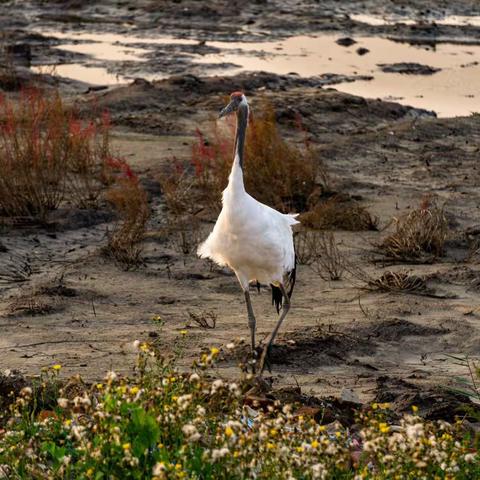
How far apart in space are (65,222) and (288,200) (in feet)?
6.94

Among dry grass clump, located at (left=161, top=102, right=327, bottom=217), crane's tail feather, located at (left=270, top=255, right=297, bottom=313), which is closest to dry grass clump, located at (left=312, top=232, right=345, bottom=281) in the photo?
dry grass clump, located at (left=161, top=102, right=327, bottom=217)

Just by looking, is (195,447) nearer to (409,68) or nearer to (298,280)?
(298,280)

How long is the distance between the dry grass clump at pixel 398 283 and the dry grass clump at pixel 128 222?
1.97 metres

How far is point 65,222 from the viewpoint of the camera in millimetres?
10312

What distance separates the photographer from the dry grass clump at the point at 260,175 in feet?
34.9

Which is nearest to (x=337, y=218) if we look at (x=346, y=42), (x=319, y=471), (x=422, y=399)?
(x=422, y=399)

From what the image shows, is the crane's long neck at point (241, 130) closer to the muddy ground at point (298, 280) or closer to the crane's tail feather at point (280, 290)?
the crane's tail feather at point (280, 290)

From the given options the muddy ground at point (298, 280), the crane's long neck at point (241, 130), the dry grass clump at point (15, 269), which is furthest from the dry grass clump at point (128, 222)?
the crane's long neck at point (241, 130)

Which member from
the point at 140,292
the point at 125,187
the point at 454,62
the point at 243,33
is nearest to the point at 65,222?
the point at 125,187

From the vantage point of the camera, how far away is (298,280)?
934 cm

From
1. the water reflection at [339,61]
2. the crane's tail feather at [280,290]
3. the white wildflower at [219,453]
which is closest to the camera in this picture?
the white wildflower at [219,453]

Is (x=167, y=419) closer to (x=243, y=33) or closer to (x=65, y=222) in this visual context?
(x=65, y=222)

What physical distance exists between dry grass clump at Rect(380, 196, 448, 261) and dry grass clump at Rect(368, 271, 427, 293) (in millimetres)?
652

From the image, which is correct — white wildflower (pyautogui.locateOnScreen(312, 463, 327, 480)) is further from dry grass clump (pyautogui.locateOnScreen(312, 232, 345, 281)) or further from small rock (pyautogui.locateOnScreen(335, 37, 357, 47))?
small rock (pyautogui.locateOnScreen(335, 37, 357, 47))
